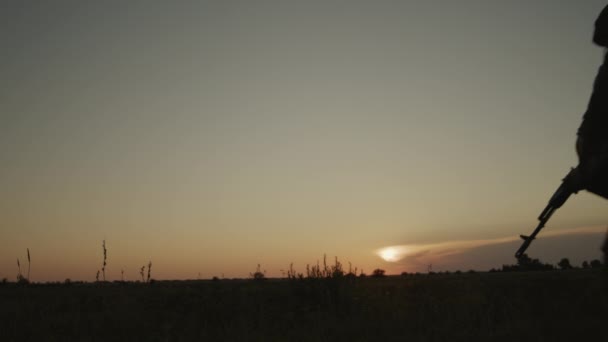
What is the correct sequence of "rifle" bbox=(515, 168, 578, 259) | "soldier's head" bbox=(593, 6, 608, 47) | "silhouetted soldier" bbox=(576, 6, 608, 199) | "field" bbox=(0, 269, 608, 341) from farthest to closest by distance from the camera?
"field" bbox=(0, 269, 608, 341) < "rifle" bbox=(515, 168, 578, 259) < "soldier's head" bbox=(593, 6, 608, 47) < "silhouetted soldier" bbox=(576, 6, 608, 199)

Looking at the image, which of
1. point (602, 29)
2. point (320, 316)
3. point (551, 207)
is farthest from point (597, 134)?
point (320, 316)

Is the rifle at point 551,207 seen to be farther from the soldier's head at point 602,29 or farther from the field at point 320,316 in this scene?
the field at point 320,316

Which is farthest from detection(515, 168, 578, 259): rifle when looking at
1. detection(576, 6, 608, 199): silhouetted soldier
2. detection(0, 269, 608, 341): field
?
detection(0, 269, 608, 341): field

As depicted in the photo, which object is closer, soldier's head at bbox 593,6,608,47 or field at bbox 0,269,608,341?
soldier's head at bbox 593,6,608,47

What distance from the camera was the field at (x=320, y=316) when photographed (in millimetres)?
9250

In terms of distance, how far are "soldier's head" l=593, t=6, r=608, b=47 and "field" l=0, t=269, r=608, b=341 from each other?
6177mm

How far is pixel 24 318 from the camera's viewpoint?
12117mm

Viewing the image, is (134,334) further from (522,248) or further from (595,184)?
(595,184)

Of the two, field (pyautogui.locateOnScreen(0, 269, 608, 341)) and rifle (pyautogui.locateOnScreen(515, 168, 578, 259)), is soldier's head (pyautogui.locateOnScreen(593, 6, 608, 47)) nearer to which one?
rifle (pyautogui.locateOnScreen(515, 168, 578, 259))

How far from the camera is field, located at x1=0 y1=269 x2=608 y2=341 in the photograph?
9250 mm

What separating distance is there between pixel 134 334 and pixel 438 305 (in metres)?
7.51

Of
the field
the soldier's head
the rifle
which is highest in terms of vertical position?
the soldier's head

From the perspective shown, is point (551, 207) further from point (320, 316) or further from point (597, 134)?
point (320, 316)

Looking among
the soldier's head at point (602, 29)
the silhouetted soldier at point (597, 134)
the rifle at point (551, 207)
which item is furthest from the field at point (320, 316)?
the soldier's head at point (602, 29)
